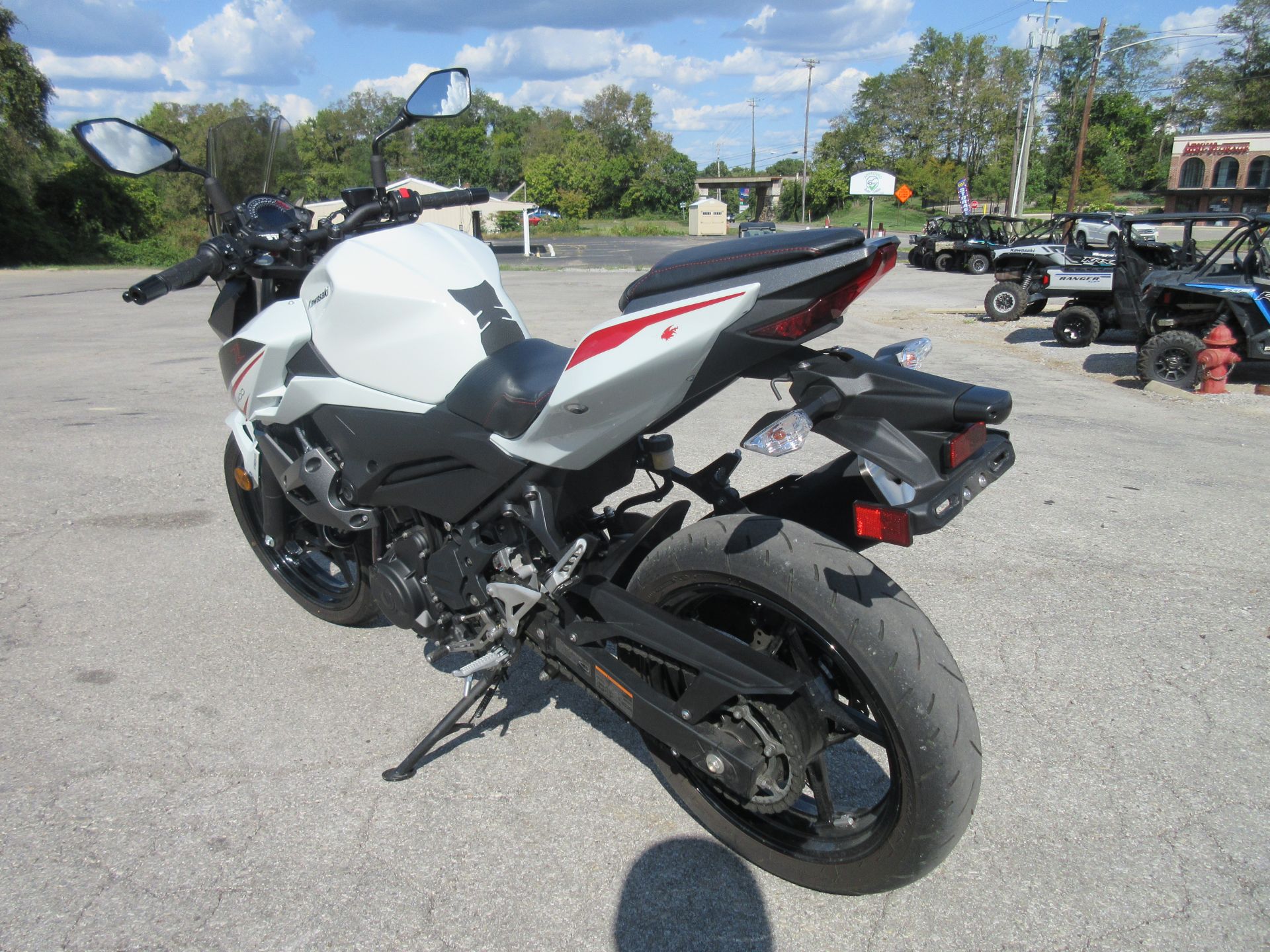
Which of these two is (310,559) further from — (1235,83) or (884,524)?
(1235,83)

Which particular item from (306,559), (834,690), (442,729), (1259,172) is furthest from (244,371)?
(1259,172)

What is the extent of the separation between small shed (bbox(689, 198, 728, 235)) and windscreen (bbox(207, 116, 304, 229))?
59862mm

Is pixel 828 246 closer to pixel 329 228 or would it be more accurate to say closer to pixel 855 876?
pixel 855 876

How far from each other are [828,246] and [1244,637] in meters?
2.73

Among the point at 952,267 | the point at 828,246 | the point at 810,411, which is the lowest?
the point at 952,267

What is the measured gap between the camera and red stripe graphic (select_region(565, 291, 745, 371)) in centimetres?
180

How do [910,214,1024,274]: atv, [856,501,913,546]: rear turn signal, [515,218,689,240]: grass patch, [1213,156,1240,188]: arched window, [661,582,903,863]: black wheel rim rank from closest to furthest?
[856,501,913,546]: rear turn signal, [661,582,903,863]: black wheel rim, [910,214,1024,274]: atv, [1213,156,1240,188]: arched window, [515,218,689,240]: grass patch

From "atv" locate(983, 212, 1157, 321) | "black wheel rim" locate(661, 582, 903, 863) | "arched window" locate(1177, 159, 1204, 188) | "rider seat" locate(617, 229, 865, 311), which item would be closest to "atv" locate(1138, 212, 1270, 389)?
"atv" locate(983, 212, 1157, 321)

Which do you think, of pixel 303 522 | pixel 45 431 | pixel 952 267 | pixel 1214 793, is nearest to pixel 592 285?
pixel 952 267

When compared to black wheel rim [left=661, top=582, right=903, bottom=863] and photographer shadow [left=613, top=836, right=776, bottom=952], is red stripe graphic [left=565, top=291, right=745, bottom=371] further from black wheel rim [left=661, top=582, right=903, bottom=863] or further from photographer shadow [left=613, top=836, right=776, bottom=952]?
photographer shadow [left=613, top=836, right=776, bottom=952]

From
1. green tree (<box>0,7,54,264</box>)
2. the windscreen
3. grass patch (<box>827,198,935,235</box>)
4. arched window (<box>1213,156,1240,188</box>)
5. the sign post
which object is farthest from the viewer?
arched window (<box>1213,156,1240,188</box>)

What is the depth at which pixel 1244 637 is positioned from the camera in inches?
131

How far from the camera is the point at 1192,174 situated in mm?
59188

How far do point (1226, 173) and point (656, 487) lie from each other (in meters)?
70.3
